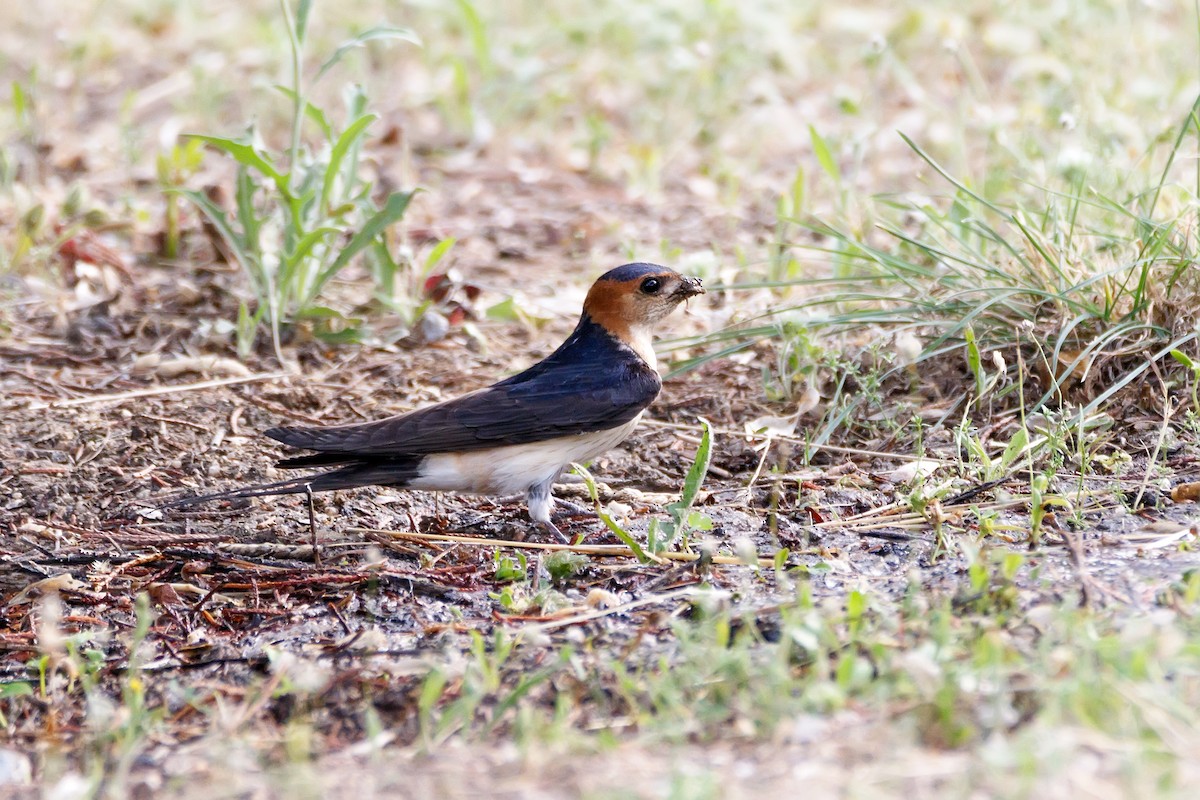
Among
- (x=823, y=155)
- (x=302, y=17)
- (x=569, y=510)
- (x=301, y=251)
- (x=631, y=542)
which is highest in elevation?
(x=302, y=17)

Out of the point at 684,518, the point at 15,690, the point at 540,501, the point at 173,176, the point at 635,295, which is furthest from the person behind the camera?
the point at 173,176

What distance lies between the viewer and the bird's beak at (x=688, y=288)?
4867mm

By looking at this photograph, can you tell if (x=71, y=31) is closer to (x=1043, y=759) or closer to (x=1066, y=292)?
(x=1066, y=292)

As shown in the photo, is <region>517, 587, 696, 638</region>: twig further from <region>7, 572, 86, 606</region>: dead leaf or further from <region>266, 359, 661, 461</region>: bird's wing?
<region>7, 572, 86, 606</region>: dead leaf

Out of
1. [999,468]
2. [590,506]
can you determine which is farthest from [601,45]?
[999,468]

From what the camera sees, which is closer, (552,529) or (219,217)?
(552,529)

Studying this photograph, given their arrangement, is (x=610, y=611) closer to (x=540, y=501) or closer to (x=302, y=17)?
(x=540, y=501)


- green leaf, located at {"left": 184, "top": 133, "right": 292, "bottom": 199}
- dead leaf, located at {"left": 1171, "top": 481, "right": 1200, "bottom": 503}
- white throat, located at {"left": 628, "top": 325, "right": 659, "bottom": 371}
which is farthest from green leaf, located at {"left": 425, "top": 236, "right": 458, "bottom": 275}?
dead leaf, located at {"left": 1171, "top": 481, "right": 1200, "bottom": 503}

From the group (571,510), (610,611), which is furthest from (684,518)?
(571,510)

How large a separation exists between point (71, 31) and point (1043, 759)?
9086 mm

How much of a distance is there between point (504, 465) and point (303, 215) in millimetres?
1611

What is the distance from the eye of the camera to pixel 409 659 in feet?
11.2

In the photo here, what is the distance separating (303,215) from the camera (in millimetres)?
5418

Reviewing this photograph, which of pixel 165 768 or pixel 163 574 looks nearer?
pixel 165 768
